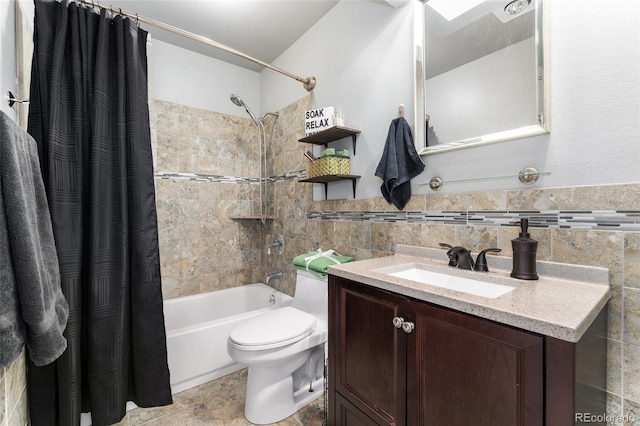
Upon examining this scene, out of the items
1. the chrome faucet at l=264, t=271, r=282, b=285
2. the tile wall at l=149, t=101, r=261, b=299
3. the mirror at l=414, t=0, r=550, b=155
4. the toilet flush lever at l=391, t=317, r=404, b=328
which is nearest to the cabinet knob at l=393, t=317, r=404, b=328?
the toilet flush lever at l=391, t=317, r=404, b=328

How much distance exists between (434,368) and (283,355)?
836 millimetres

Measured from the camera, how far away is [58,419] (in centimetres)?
128

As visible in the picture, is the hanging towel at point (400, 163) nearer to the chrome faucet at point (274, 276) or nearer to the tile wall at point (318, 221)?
the tile wall at point (318, 221)

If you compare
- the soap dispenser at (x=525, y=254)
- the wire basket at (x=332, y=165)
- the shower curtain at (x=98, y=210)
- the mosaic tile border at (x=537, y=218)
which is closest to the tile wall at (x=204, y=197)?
the shower curtain at (x=98, y=210)

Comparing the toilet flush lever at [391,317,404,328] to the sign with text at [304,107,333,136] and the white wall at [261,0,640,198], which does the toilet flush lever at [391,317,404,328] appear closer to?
the white wall at [261,0,640,198]

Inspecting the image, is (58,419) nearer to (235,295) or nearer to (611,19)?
(235,295)

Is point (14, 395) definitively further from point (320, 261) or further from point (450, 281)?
point (450, 281)

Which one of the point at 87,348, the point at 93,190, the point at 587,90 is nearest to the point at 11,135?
the point at 93,190

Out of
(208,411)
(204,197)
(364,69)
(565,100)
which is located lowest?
(208,411)

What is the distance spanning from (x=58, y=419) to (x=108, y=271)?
2.26 feet

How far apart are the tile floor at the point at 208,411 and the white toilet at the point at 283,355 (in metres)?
0.06

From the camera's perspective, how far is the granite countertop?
0.63 metres

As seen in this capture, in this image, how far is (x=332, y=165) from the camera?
5.75 ft

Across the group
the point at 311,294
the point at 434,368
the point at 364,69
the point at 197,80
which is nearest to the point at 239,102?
the point at 197,80
